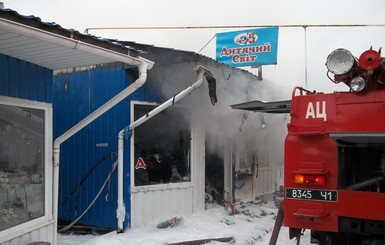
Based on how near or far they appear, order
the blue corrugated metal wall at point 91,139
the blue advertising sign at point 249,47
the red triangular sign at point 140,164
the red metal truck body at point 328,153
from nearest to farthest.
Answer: the red metal truck body at point 328,153 → the blue corrugated metal wall at point 91,139 → the red triangular sign at point 140,164 → the blue advertising sign at point 249,47

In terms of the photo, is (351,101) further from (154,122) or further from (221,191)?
(221,191)

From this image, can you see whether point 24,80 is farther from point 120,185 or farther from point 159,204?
point 159,204

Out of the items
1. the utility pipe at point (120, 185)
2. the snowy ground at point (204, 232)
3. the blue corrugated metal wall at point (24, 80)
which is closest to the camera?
the blue corrugated metal wall at point (24, 80)

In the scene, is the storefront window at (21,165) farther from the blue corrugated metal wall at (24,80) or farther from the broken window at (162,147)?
the broken window at (162,147)

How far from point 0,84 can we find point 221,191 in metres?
6.31

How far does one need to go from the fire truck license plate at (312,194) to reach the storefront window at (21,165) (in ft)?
11.3

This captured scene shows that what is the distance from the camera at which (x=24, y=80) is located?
5.16m

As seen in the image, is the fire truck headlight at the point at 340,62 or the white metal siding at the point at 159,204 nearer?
the fire truck headlight at the point at 340,62

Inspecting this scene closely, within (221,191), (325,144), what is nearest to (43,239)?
(325,144)

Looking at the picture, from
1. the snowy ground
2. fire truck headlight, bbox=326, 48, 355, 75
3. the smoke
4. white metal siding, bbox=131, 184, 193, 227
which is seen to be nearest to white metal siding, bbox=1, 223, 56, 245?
the snowy ground

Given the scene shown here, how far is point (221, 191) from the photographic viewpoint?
32.2 feet

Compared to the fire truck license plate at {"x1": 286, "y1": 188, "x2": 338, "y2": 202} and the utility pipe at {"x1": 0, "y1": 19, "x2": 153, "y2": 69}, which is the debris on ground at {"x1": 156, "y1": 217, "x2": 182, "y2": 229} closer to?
the utility pipe at {"x1": 0, "y1": 19, "x2": 153, "y2": 69}

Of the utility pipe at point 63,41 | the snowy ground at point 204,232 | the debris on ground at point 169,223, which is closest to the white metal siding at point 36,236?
the snowy ground at point 204,232

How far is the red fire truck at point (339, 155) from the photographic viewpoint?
3572mm
